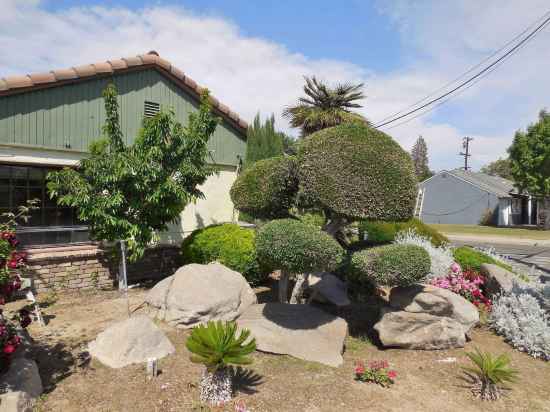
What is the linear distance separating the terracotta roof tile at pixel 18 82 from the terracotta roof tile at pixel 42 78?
→ 0.09m

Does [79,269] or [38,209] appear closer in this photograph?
[79,269]

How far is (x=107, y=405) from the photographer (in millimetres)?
3840

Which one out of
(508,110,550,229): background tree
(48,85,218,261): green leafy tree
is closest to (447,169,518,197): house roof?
(508,110,550,229): background tree

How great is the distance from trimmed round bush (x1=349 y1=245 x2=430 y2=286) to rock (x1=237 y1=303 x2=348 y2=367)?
1.00 m

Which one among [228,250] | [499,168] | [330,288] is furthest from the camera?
[499,168]

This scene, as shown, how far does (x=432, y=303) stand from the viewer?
573 centimetres

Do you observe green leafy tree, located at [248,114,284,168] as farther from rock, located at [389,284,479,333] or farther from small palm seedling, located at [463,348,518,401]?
small palm seedling, located at [463,348,518,401]

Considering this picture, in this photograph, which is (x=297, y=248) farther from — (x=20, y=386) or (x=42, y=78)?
(x=42, y=78)

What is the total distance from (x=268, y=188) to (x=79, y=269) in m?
5.11

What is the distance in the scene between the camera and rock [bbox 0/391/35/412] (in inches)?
133

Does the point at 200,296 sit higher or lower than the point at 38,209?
lower

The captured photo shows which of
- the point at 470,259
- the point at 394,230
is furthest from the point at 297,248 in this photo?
the point at 394,230

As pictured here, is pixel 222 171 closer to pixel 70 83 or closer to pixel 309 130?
pixel 70 83

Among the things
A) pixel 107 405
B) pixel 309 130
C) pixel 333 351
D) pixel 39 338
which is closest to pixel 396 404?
pixel 333 351
